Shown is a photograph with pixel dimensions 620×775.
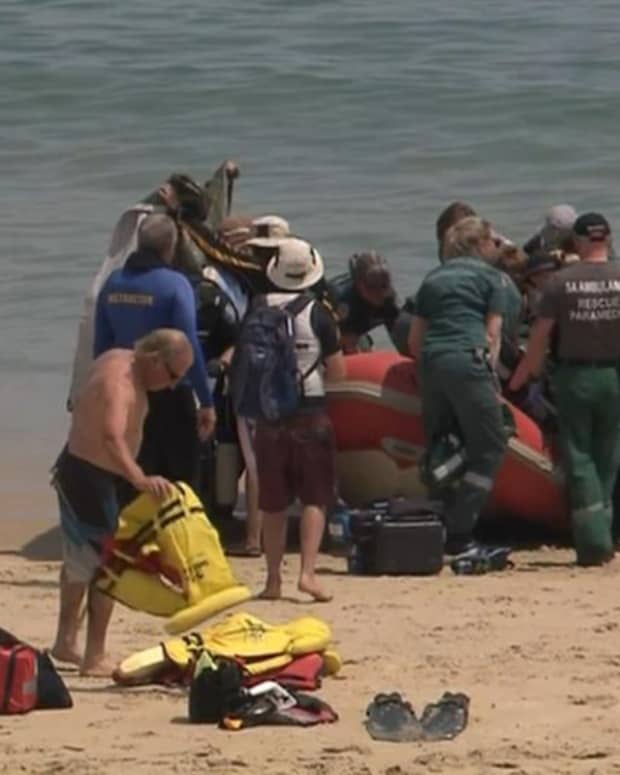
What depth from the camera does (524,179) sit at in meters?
20.8

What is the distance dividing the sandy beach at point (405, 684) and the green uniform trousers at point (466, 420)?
37 centimetres

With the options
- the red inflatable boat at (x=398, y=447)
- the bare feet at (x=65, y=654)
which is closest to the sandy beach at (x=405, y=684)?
the bare feet at (x=65, y=654)

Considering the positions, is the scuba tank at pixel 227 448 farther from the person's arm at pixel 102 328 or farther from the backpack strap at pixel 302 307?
the backpack strap at pixel 302 307

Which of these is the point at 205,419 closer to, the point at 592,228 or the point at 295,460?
the point at 295,460

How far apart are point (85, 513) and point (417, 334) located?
2.72 meters

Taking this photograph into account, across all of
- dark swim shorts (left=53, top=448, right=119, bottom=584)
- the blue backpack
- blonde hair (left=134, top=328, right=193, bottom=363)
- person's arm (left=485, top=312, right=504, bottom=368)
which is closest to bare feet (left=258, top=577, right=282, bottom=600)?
the blue backpack

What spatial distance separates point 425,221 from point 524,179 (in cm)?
196

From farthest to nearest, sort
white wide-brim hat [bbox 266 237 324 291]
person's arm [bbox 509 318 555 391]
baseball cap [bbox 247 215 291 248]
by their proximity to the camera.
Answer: person's arm [bbox 509 318 555 391], baseball cap [bbox 247 215 291 248], white wide-brim hat [bbox 266 237 324 291]

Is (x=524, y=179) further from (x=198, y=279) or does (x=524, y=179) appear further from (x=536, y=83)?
(x=198, y=279)

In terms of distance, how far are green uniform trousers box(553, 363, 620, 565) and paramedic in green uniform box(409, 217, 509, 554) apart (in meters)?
0.29

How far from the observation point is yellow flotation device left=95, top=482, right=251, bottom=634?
8.86 meters

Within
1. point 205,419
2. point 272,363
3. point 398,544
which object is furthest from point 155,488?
point 398,544

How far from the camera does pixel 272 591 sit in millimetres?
10781

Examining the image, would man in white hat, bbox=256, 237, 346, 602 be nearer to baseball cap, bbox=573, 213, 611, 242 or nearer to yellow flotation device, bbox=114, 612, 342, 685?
baseball cap, bbox=573, 213, 611, 242
